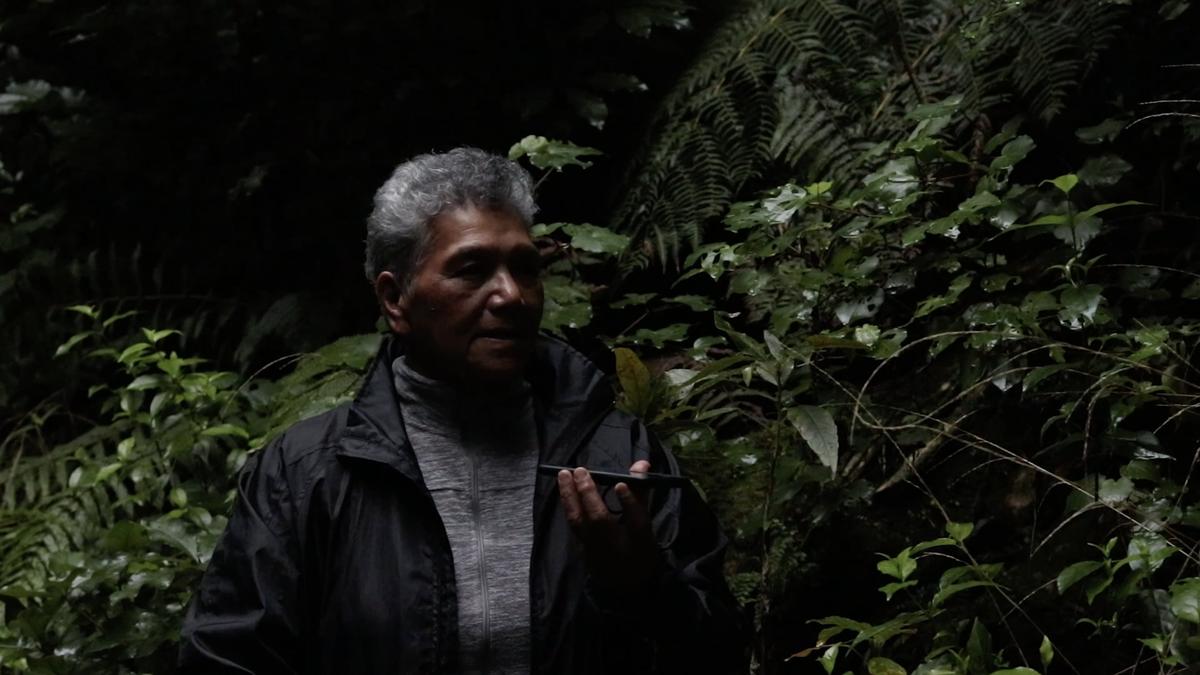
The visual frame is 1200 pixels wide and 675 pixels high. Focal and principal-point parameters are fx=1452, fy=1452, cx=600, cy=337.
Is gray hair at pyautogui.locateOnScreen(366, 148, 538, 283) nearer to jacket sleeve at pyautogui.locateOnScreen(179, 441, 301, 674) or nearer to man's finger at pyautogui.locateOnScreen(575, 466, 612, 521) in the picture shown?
jacket sleeve at pyautogui.locateOnScreen(179, 441, 301, 674)

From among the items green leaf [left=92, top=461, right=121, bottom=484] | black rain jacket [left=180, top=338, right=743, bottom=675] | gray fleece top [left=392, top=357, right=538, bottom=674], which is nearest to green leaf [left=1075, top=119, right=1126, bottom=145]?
black rain jacket [left=180, top=338, right=743, bottom=675]

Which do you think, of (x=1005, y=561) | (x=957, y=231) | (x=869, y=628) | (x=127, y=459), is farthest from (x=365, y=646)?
(x=127, y=459)

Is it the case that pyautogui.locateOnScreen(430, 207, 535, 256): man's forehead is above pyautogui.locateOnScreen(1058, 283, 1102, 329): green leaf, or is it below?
above

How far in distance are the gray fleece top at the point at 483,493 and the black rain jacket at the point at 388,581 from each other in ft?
0.08

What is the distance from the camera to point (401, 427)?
2555 mm

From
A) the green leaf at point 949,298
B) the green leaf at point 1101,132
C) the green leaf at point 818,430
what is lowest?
the green leaf at point 818,430

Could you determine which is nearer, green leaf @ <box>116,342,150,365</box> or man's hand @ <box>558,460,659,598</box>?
man's hand @ <box>558,460,659,598</box>

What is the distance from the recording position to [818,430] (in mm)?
3125

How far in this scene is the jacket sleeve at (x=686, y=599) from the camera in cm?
236

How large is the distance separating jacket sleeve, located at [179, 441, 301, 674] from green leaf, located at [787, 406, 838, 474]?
1148 mm

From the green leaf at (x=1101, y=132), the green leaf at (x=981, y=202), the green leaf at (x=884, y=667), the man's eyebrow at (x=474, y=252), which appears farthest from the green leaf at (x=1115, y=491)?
the man's eyebrow at (x=474, y=252)

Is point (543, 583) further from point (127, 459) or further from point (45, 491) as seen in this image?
point (45, 491)

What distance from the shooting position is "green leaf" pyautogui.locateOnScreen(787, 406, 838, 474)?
3.06 meters

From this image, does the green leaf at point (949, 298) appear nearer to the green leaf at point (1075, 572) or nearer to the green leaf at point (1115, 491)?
the green leaf at point (1115, 491)
